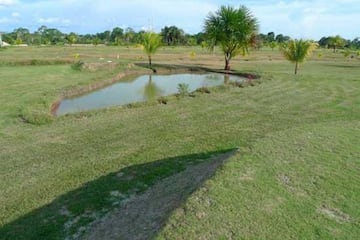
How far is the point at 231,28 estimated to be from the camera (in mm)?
25906

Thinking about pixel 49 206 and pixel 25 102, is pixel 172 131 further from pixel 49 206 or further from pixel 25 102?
pixel 25 102

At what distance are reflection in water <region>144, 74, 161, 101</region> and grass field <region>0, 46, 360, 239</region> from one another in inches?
120

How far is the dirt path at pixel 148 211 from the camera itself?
4.21 metres

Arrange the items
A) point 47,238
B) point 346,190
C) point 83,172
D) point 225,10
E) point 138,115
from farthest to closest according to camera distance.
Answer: point 225,10 < point 138,115 < point 83,172 < point 346,190 < point 47,238

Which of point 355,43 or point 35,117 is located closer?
point 35,117

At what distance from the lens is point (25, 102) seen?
12547mm

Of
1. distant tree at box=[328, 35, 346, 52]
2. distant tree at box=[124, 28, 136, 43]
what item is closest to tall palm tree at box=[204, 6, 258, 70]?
distant tree at box=[328, 35, 346, 52]

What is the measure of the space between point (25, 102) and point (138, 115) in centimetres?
430

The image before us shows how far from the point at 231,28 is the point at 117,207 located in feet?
73.6

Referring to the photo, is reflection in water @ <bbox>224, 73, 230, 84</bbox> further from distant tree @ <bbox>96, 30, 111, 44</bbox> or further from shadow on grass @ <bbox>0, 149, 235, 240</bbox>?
distant tree @ <bbox>96, 30, 111, 44</bbox>

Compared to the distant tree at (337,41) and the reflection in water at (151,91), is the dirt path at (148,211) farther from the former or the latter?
the distant tree at (337,41)

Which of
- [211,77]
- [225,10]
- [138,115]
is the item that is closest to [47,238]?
[138,115]

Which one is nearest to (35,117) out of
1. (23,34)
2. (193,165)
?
(193,165)

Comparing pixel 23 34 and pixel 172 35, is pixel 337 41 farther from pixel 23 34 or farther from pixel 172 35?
pixel 23 34
